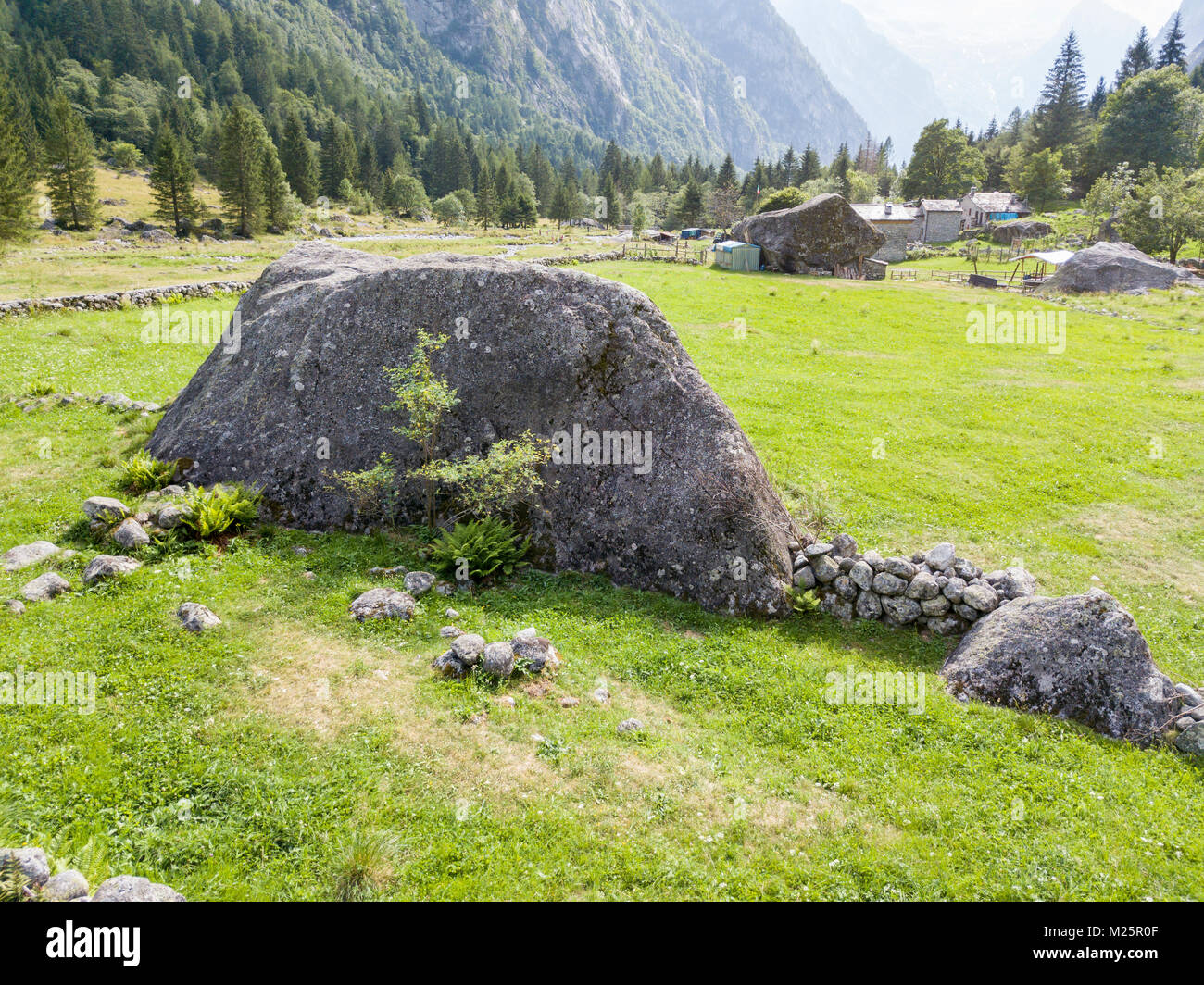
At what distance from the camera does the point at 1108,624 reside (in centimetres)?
903

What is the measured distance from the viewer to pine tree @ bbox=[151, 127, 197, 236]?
70.7m

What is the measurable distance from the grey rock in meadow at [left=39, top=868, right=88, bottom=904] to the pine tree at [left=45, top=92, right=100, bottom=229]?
8823 cm

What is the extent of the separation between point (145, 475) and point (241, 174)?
76122mm

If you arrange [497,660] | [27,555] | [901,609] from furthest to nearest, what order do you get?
[901,609], [27,555], [497,660]

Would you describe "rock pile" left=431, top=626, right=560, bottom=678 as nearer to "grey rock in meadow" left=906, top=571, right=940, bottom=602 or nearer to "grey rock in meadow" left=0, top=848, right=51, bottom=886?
"grey rock in meadow" left=0, top=848, right=51, bottom=886

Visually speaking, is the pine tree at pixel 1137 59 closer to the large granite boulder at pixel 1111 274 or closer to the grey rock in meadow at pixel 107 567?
the large granite boulder at pixel 1111 274

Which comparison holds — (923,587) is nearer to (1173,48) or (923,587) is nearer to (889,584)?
(889,584)

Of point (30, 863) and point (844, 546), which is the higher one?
point (844, 546)

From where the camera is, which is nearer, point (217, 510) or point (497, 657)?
point (497, 657)

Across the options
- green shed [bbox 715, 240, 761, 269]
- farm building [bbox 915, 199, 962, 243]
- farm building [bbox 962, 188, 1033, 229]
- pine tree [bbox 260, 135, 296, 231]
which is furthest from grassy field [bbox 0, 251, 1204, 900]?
farm building [bbox 962, 188, 1033, 229]

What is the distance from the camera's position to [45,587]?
988cm

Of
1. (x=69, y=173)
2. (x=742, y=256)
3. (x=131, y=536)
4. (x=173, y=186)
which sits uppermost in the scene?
(x=69, y=173)

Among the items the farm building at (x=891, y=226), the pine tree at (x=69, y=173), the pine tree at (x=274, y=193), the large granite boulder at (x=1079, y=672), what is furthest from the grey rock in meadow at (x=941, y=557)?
the pine tree at (x=69, y=173)

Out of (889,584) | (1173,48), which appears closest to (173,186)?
(889,584)
